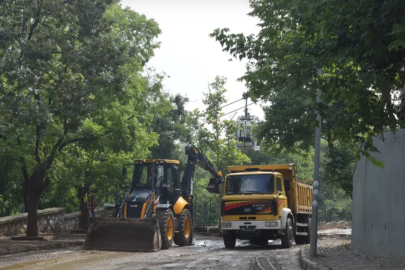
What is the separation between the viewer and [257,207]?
74.9ft

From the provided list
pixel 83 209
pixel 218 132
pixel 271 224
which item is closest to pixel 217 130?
pixel 218 132

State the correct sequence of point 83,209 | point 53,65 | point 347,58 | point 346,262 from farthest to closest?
point 83,209
point 53,65
point 346,262
point 347,58

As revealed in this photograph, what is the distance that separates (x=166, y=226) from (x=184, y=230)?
2282 millimetres

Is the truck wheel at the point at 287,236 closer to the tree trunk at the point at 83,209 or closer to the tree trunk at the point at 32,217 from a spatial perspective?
the tree trunk at the point at 32,217

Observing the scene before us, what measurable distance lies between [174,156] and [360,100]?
39.4 meters

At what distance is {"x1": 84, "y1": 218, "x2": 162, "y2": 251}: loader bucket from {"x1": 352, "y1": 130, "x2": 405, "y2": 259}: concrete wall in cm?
676

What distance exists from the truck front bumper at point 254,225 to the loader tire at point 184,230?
168 cm

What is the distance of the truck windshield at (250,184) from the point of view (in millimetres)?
23295

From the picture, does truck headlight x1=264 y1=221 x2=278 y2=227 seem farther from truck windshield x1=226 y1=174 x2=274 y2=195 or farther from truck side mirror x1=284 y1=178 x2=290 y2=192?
truck side mirror x1=284 y1=178 x2=290 y2=192

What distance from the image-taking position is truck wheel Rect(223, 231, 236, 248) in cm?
2366

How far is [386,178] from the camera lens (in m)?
17.0

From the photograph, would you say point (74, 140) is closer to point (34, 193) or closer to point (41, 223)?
point (34, 193)

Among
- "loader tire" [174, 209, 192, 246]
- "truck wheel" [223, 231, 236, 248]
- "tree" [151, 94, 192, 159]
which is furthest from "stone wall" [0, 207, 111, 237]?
"tree" [151, 94, 192, 159]

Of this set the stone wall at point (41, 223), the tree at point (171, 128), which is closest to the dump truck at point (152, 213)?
the stone wall at point (41, 223)
